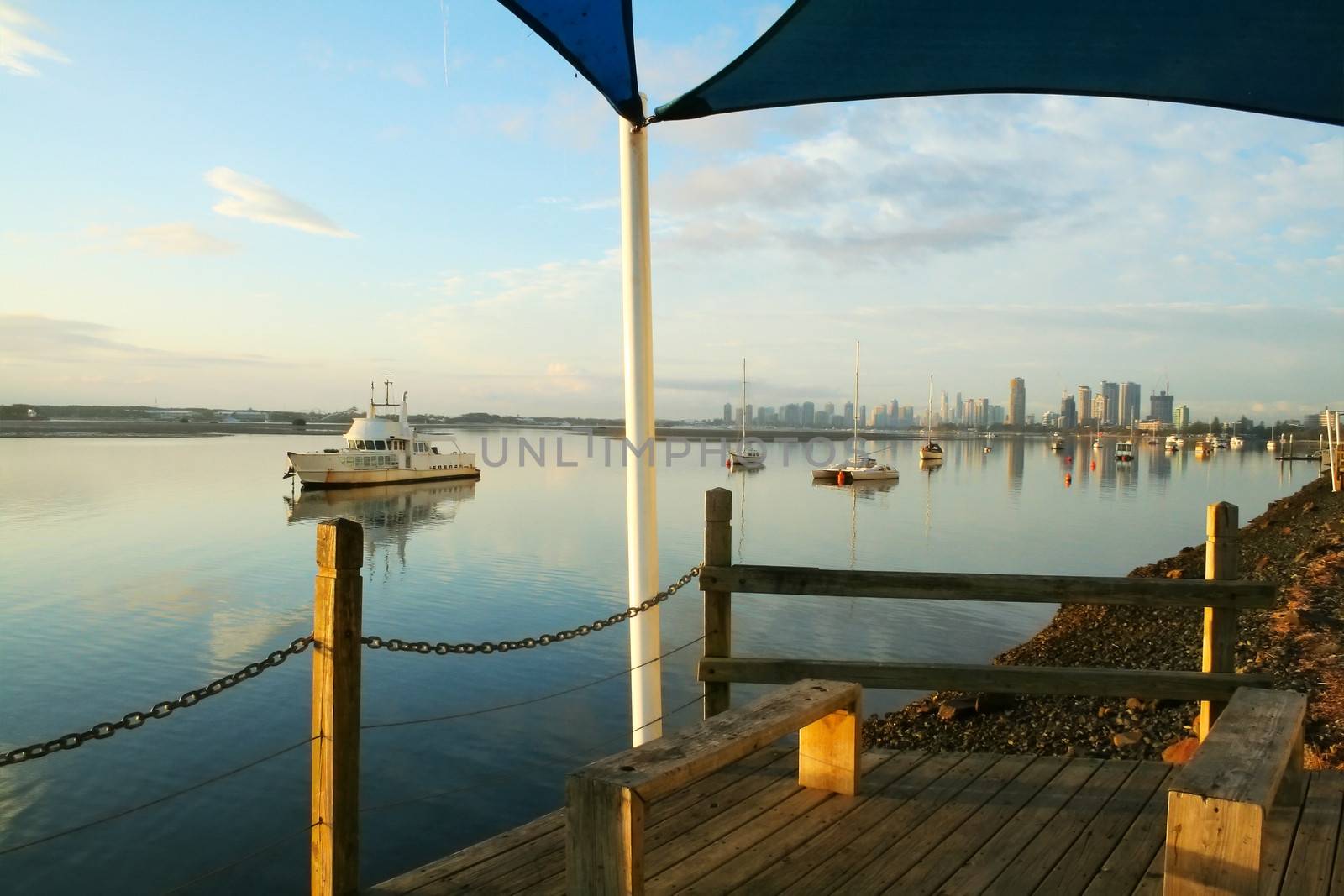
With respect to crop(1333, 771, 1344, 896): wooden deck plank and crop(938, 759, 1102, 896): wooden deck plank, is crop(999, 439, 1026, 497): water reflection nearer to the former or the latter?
crop(938, 759, 1102, 896): wooden deck plank

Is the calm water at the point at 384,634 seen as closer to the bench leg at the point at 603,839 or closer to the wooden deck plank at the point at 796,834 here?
the wooden deck plank at the point at 796,834

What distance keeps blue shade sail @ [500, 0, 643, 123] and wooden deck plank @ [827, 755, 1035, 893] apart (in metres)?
3.77

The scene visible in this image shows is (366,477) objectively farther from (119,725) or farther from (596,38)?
(119,725)

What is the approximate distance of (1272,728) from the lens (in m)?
3.14

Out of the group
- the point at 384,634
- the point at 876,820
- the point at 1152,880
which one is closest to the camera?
the point at 1152,880

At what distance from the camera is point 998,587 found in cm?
441

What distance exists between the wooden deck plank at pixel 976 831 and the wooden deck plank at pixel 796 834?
442mm

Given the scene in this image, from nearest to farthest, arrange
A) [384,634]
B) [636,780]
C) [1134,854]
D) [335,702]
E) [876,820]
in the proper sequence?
1. [636,780]
2. [335,702]
3. [1134,854]
4. [876,820]
5. [384,634]

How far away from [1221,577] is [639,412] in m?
3.10

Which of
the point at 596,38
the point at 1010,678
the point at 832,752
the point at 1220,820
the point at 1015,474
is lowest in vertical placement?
the point at 1015,474

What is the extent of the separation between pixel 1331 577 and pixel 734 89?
43.4 feet

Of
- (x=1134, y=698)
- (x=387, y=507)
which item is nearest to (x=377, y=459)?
(x=387, y=507)

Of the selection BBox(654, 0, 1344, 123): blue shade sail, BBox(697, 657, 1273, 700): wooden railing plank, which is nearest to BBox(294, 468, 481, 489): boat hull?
BBox(654, 0, 1344, 123): blue shade sail

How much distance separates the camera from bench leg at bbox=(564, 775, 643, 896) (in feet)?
8.59
